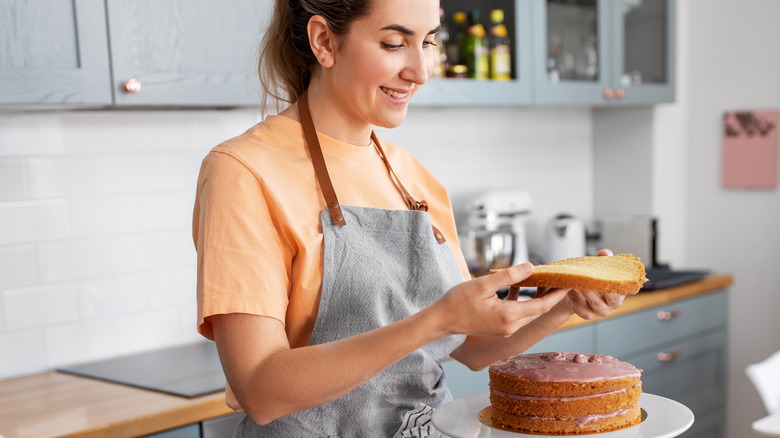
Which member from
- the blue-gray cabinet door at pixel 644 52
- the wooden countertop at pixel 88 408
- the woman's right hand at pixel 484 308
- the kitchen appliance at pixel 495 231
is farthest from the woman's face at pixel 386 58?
the blue-gray cabinet door at pixel 644 52

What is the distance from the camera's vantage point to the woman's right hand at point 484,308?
1.05m

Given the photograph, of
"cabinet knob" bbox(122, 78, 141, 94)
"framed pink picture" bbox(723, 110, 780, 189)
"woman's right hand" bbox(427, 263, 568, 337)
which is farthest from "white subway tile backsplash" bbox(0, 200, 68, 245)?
"framed pink picture" bbox(723, 110, 780, 189)

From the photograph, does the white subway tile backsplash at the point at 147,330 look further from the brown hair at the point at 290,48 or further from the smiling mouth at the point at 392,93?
the smiling mouth at the point at 392,93

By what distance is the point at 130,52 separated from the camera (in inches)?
71.9

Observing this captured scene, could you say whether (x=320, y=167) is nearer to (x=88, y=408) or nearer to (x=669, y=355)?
(x=88, y=408)

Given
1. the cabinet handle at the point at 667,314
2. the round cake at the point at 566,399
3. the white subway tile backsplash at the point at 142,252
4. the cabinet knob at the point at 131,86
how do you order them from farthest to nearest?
1. the cabinet handle at the point at 667,314
2. the white subway tile backsplash at the point at 142,252
3. the cabinet knob at the point at 131,86
4. the round cake at the point at 566,399

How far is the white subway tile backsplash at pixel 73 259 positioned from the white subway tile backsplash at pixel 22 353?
0.47ft

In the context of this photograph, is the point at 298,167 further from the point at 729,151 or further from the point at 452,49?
the point at 729,151

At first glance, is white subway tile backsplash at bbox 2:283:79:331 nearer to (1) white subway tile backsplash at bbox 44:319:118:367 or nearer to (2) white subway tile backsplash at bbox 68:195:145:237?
(1) white subway tile backsplash at bbox 44:319:118:367

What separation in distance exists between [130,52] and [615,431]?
1.28 m

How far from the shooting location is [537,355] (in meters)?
1.31

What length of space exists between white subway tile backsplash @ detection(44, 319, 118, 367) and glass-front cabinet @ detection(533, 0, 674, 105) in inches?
60.4

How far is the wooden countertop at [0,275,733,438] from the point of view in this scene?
158 centimetres

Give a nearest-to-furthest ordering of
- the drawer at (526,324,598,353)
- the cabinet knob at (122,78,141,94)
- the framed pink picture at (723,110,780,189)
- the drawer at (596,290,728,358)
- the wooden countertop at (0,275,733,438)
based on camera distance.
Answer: the wooden countertop at (0,275,733,438)
the cabinet knob at (122,78,141,94)
the drawer at (526,324,598,353)
the drawer at (596,290,728,358)
the framed pink picture at (723,110,780,189)
